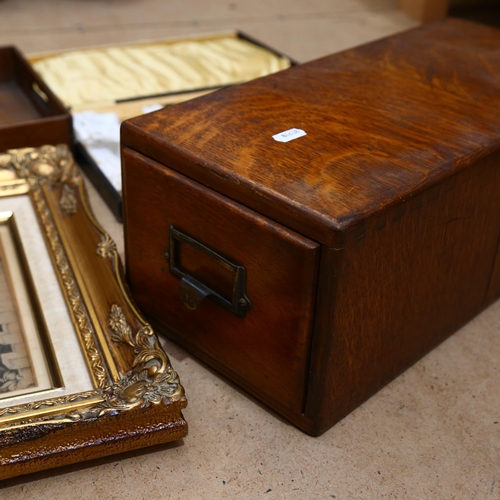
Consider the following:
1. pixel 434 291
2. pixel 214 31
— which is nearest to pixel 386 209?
pixel 434 291

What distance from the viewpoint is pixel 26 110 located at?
4.54 feet

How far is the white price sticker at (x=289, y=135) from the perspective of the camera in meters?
0.78

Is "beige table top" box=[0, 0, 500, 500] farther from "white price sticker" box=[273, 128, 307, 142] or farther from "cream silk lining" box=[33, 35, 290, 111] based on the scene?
"cream silk lining" box=[33, 35, 290, 111]

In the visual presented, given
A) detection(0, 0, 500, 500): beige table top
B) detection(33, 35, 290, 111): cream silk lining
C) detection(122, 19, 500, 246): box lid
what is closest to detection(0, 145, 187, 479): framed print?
detection(0, 0, 500, 500): beige table top

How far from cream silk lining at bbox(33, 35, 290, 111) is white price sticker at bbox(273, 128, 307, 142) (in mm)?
730

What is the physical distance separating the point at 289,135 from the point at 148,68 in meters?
0.91

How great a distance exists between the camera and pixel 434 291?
2.70 ft

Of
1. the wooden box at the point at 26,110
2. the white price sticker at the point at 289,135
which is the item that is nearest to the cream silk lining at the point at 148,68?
the wooden box at the point at 26,110

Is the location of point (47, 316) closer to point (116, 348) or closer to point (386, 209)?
point (116, 348)

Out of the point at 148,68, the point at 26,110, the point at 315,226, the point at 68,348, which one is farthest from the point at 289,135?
the point at 148,68

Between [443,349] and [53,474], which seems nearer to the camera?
[53,474]

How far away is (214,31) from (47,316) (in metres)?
1.35

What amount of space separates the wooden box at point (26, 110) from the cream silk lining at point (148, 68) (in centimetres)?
7

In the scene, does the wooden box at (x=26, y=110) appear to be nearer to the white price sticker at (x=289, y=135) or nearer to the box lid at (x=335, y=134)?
the box lid at (x=335, y=134)
